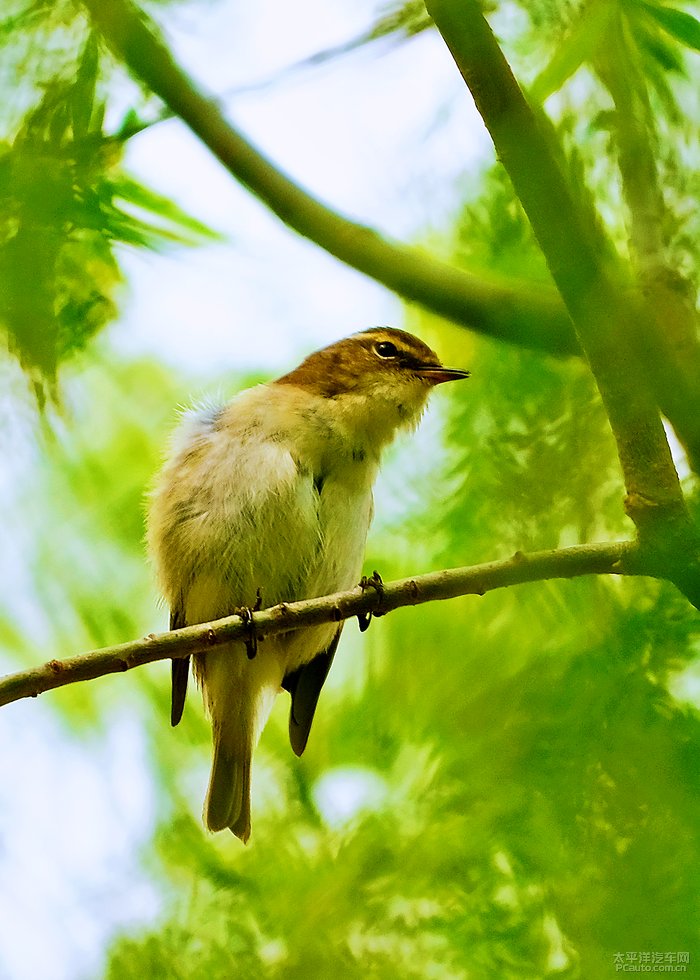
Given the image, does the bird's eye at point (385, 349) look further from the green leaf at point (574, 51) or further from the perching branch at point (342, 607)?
the green leaf at point (574, 51)

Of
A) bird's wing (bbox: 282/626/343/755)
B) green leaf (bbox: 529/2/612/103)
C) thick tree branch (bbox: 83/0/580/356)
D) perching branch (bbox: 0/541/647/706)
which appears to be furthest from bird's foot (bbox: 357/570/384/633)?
green leaf (bbox: 529/2/612/103)

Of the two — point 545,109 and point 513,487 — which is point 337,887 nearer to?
point 513,487

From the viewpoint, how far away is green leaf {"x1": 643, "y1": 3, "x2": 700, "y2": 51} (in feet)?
5.99

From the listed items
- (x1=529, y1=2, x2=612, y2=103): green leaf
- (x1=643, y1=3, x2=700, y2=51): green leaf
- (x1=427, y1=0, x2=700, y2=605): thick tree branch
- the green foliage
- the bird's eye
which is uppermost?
the bird's eye

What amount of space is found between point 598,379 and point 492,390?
0.27m

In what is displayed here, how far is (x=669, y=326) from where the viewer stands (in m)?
1.96

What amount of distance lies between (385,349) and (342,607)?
205 cm

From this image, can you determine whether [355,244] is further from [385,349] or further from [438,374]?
[385,349]

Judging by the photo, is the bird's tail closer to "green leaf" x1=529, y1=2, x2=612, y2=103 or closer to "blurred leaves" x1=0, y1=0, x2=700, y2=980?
"blurred leaves" x1=0, y1=0, x2=700, y2=980

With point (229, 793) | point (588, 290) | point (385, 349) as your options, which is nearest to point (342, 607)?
point (229, 793)

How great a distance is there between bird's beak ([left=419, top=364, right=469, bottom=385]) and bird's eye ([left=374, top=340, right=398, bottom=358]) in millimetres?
340

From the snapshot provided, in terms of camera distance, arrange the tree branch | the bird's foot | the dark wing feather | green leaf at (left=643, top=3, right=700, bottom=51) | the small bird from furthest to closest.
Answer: the small bird
the dark wing feather
the bird's foot
green leaf at (left=643, top=3, right=700, bottom=51)
the tree branch

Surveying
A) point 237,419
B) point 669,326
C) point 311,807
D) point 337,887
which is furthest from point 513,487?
point 237,419

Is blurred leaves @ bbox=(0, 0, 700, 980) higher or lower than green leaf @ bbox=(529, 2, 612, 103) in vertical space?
lower
